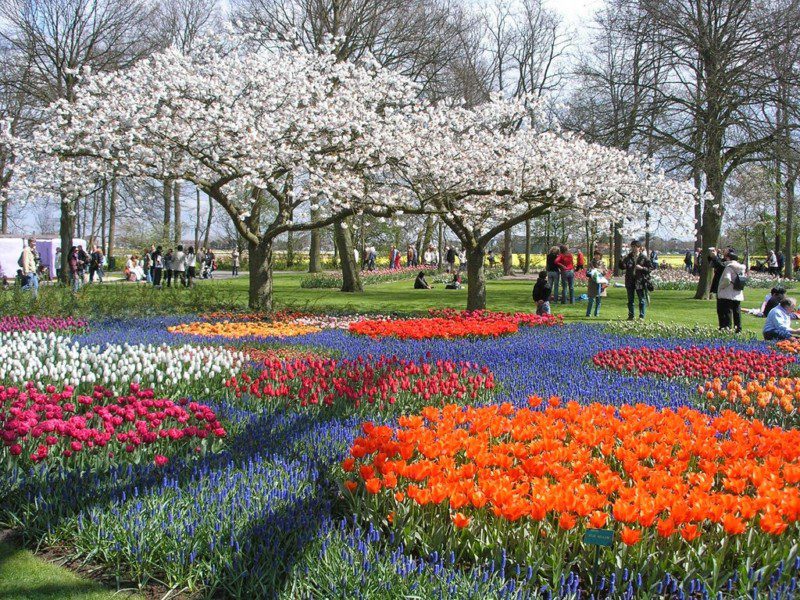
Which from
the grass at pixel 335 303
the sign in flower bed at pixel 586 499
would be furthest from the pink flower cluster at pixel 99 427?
the grass at pixel 335 303

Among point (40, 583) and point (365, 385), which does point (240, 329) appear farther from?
point (40, 583)

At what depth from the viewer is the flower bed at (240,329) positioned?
10.8 m

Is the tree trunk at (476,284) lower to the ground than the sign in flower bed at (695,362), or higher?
higher

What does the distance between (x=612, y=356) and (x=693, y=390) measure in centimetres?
184

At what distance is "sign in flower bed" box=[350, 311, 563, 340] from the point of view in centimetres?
1073

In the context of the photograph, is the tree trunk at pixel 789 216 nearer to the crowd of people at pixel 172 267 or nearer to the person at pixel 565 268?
the person at pixel 565 268

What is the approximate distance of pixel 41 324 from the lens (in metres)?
11.1

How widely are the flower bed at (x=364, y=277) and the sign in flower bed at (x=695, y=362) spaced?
691 inches

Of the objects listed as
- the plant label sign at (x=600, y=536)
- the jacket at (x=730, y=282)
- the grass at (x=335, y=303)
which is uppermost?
the jacket at (x=730, y=282)

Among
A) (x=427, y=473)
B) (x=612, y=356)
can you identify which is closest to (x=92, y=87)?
(x=612, y=356)

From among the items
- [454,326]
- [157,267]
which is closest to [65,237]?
[157,267]

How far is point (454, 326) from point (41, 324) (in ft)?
20.4

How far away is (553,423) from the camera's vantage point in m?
4.79

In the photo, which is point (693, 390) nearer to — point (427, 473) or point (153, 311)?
point (427, 473)
